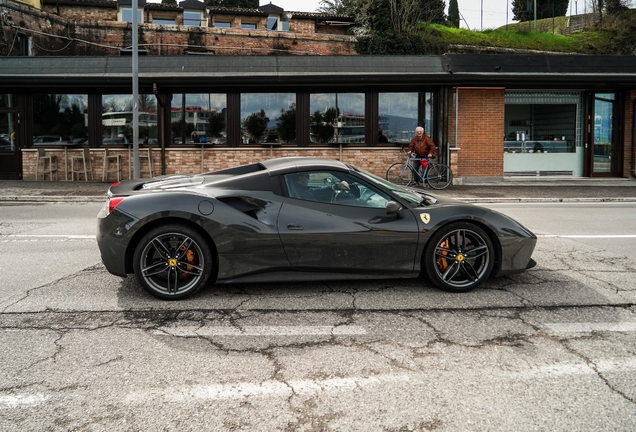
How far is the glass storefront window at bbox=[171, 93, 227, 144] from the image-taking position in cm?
1942

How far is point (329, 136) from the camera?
64.1ft

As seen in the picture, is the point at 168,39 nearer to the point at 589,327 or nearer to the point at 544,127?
the point at 544,127

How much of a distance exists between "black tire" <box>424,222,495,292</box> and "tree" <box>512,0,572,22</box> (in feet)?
225

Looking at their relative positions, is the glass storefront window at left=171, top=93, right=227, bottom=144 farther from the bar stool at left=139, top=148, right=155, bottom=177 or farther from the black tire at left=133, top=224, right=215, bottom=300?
the black tire at left=133, top=224, right=215, bottom=300

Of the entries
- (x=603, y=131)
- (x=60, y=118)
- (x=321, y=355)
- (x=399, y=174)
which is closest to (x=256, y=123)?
(x=399, y=174)

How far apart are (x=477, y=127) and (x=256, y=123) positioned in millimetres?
7522

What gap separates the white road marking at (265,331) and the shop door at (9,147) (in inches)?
695

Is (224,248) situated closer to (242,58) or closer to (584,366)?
(584,366)

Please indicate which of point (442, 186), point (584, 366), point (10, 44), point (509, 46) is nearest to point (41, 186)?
point (442, 186)

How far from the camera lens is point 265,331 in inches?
172

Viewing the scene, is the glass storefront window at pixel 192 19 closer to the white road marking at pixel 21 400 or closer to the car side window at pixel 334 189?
the car side window at pixel 334 189

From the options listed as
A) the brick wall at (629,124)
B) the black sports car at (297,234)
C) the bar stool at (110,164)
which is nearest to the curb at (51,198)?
the bar stool at (110,164)

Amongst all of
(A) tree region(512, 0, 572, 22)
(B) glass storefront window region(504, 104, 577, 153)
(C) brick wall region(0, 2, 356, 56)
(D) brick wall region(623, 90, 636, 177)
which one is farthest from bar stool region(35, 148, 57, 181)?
(A) tree region(512, 0, 572, 22)

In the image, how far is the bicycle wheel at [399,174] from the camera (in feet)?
56.6
